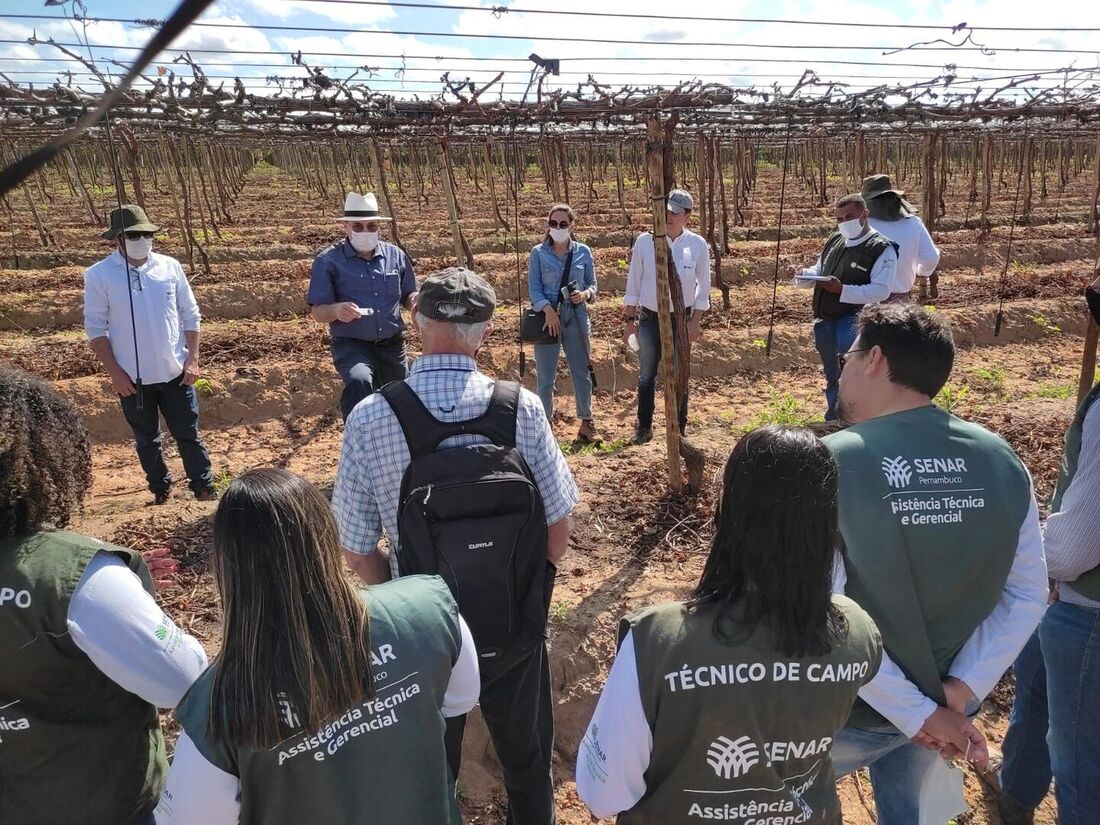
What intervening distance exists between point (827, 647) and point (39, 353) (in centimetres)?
996

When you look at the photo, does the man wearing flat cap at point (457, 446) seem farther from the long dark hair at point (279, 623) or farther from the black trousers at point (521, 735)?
the long dark hair at point (279, 623)

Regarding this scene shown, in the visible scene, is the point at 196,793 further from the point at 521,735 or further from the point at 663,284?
the point at 663,284

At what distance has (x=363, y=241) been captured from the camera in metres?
4.91

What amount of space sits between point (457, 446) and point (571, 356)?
14.6ft

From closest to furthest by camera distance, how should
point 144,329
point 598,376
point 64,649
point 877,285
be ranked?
point 64,649 < point 144,329 < point 877,285 < point 598,376

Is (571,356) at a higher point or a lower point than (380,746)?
lower

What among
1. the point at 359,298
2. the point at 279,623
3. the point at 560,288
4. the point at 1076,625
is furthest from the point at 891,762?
the point at 560,288

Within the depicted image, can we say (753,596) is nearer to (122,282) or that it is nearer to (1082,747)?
(1082,747)

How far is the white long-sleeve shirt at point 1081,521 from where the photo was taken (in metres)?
1.93

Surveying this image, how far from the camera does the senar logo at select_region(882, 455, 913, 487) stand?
1793mm

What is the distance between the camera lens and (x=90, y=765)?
1652 millimetres

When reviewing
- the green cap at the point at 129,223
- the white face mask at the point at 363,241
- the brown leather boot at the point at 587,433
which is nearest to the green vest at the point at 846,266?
the brown leather boot at the point at 587,433

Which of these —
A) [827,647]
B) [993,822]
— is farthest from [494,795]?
[827,647]

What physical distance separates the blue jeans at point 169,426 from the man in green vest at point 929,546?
15.2 feet
